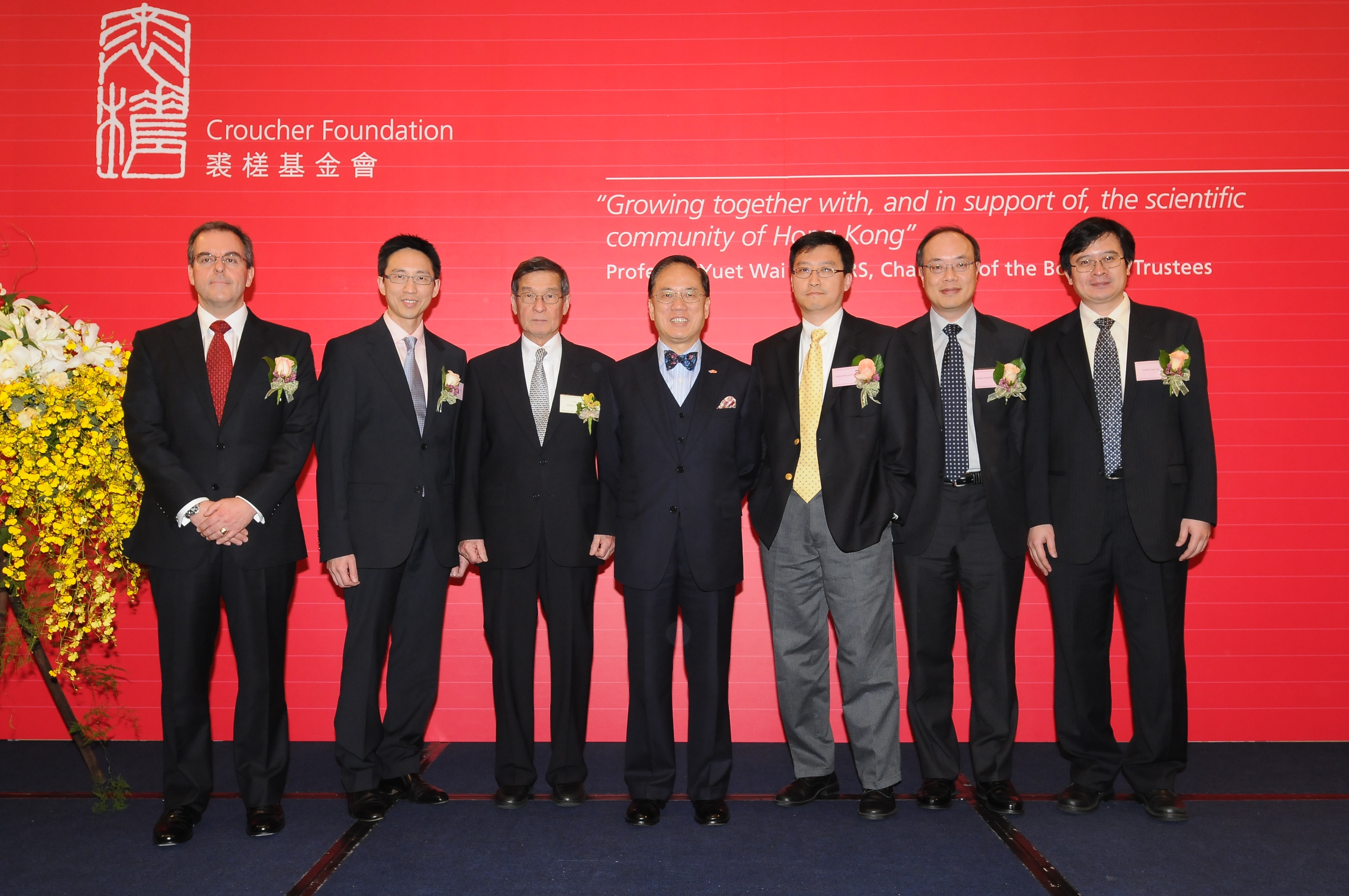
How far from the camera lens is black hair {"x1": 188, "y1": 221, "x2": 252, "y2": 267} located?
3.11 metres

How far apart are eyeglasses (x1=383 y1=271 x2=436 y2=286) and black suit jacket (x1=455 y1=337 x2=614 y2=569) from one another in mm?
366

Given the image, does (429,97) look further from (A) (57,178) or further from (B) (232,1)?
(A) (57,178)

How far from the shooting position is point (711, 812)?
3051 mm

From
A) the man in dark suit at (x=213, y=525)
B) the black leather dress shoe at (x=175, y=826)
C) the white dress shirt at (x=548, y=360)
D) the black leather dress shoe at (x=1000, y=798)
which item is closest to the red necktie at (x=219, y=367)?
the man in dark suit at (x=213, y=525)

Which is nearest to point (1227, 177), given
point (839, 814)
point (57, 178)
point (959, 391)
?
point (959, 391)

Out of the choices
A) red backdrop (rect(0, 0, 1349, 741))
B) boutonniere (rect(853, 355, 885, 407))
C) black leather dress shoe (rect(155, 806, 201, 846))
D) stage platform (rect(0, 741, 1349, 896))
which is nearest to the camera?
stage platform (rect(0, 741, 1349, 896))

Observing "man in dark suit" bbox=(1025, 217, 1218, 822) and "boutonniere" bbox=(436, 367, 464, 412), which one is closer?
"man in dark suit" bbox=(1025, 217, 1218, 822)

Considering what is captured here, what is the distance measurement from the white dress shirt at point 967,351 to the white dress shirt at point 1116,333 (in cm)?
33

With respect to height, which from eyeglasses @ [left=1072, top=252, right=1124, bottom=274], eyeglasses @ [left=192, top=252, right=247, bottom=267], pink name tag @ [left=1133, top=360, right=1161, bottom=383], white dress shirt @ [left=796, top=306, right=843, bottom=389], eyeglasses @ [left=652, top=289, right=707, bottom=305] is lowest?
pink name tag @ [left=1133, top=360, right=1161, bottom=383]

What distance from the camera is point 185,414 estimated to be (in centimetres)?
299

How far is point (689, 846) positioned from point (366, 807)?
1.17m

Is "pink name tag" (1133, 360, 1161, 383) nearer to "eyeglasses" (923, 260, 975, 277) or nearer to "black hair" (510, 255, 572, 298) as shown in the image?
"eyeglasses" (923, 260, 975, 277)

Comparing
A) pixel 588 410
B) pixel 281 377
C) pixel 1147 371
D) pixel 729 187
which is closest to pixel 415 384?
pixel 281 377

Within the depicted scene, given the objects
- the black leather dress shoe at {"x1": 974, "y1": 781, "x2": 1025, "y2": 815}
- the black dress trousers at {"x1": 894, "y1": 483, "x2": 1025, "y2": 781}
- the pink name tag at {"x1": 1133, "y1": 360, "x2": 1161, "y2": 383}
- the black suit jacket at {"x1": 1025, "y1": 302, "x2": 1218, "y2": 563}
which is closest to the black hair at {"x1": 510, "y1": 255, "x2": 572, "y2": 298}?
the black dress trousers at {"x1": 894, "y1": 483, "x2": 1025, "y2": 781}
